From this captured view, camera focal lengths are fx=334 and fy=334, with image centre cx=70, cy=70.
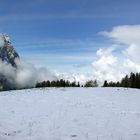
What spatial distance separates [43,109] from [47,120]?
505cm

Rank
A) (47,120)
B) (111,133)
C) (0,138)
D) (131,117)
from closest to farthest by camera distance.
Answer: (0,138) → (111,133) → (47,120) → (131,117)

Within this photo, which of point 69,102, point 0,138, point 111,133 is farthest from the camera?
point 69,102

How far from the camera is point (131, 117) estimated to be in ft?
81.7

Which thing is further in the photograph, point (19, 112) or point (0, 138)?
point (19, 112)

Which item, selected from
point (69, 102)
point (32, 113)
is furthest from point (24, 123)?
point (69, 102)

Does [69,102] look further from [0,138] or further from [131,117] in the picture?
[0,138]

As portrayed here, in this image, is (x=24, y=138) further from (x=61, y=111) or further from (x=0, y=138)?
(x=61, y=111)

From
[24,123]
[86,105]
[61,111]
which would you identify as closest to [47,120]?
[24,123]

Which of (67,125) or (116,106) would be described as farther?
(116,106)

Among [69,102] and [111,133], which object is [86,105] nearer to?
[69,102]

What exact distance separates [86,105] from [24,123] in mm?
9751

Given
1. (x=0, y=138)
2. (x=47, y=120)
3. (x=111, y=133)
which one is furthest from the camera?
(x=47, y=120)

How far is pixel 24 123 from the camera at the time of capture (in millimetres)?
22172

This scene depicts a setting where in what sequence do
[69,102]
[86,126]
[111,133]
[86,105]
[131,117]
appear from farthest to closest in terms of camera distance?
[69,102]
[86,105]
[131,117]
[86,126]
[111,133]
